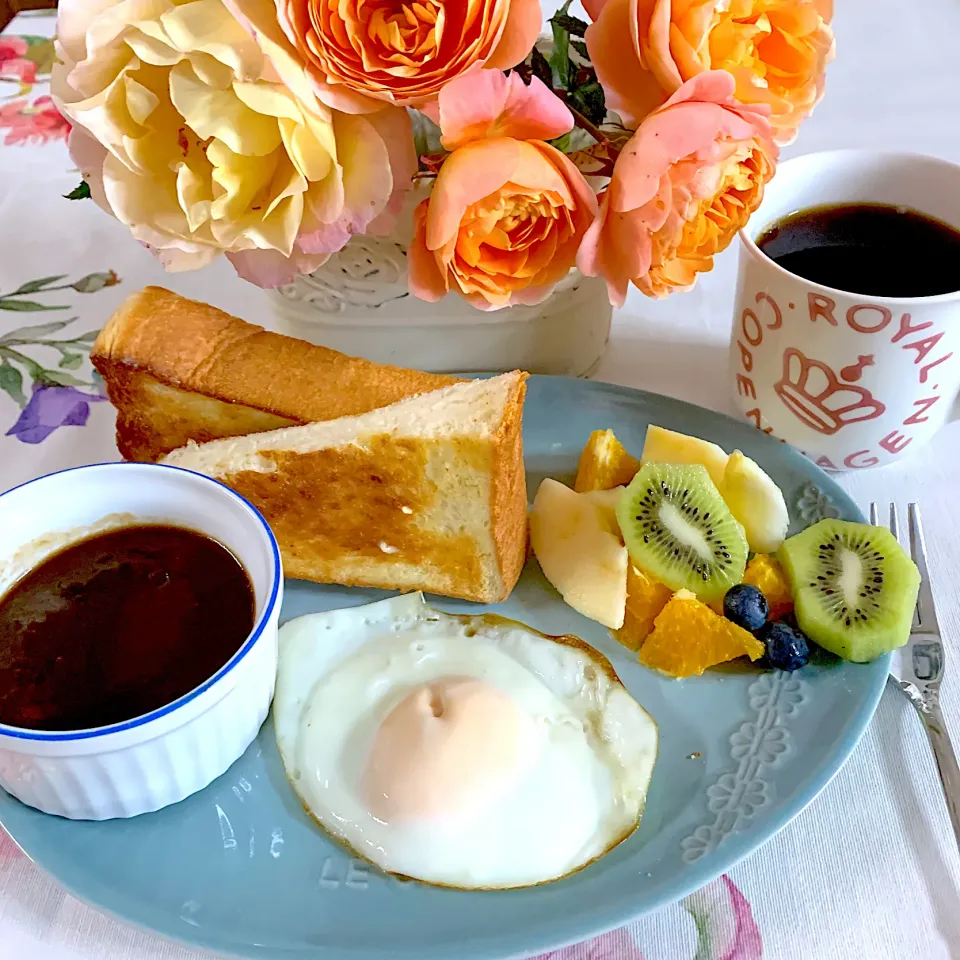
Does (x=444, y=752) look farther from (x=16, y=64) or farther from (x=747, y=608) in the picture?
(x=16, y=64)

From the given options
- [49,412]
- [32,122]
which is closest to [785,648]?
[49,412]

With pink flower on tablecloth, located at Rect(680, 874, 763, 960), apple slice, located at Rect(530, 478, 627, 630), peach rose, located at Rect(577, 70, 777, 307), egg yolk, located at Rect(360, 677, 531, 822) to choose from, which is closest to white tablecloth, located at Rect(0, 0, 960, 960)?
pink flower on tablecloth, located at Rect(680, 874, 763, 960)

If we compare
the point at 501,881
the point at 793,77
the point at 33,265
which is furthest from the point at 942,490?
the point at 33,265

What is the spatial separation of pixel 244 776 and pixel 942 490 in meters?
1.12

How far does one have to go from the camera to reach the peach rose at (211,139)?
3.27ft

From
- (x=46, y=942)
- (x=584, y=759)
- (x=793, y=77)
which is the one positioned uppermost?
(x=793, y=77)

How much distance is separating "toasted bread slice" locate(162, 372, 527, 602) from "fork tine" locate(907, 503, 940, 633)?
0.54 metres

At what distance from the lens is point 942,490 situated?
4.66 feet

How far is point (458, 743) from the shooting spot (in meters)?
1.07

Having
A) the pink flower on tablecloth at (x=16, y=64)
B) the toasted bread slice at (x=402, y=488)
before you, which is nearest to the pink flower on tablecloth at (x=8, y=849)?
the toasted bread slice at (x=402, y=488)

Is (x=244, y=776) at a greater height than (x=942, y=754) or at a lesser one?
lesser

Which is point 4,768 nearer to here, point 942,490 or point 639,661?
point 639,661

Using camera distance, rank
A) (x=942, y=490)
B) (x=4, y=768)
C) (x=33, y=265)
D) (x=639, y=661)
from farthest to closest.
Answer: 1. (x=33, y=265)
2. (x=942, y=490)
3. (x=639, y=661)
4. (x=4, y=768)

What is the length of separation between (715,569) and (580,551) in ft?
0.60
